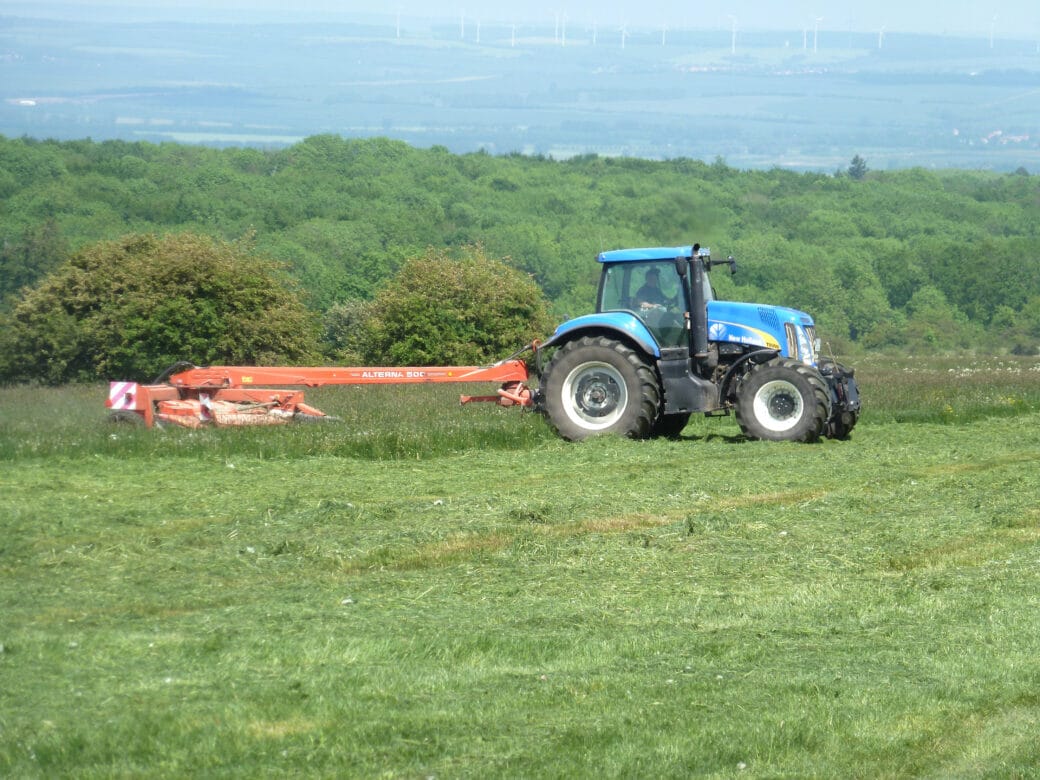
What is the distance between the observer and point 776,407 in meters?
15.7

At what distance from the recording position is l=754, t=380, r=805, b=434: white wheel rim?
51.2 ft

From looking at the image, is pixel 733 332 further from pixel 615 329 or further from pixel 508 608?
pixel 508 608

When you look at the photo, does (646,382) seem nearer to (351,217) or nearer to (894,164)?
(351,217)

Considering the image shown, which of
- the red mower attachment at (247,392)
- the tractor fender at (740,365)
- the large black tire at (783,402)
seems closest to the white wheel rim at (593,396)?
the red mower attachment at (247,392)

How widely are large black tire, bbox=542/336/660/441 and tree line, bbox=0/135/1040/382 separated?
125 feet

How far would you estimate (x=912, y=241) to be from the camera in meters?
102

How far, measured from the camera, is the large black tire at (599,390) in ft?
51.7

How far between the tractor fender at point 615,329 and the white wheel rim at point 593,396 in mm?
411

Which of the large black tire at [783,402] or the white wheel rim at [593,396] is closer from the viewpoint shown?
the large black tire at [783,402]

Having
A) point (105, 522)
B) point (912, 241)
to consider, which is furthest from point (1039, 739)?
point (912, 241)

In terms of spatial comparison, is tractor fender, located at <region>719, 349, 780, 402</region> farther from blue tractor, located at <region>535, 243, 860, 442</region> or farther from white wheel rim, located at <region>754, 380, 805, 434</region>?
white wheel rim, located at <region>754, 380, 805, 434</region>

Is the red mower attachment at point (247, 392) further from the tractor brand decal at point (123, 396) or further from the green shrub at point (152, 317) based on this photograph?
the green shrub at point (152, 317)

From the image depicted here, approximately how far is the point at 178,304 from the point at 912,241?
260 feet

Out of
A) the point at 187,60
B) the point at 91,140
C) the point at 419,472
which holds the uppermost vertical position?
the point at 187,60
